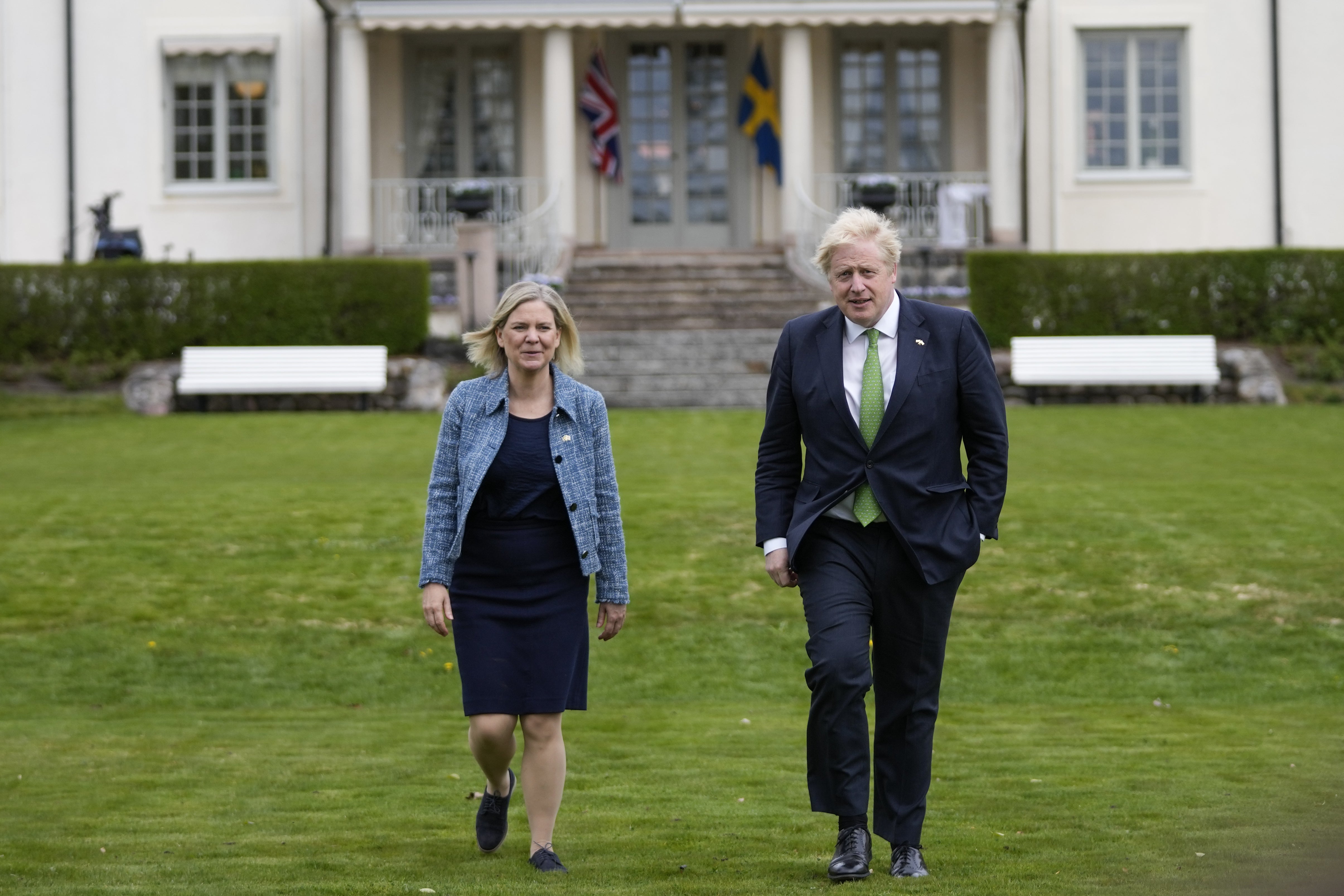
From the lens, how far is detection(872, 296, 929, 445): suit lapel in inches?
184

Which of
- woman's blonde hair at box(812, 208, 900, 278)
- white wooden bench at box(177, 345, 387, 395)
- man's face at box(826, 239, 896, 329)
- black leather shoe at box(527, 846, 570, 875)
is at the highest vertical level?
white wooden bench at box(177, 345, 387, 395)

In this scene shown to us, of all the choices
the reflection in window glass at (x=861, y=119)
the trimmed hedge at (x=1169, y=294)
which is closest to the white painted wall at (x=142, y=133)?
the reflection in window glass at (x=861, y=119)

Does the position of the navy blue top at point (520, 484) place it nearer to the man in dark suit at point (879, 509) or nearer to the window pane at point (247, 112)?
the man in dark suit at point (879, 509)

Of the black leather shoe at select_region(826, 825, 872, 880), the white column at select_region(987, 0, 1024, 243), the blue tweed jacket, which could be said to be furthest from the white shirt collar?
the white column at select_region(987, 0, 1024, 243)

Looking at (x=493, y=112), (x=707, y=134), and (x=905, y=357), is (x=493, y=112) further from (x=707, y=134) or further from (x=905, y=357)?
(x=905, y=357)

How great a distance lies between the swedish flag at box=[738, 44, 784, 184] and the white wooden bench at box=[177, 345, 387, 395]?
779cm

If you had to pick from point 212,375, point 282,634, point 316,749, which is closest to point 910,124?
point 212,375

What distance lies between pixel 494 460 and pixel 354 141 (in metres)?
18.7

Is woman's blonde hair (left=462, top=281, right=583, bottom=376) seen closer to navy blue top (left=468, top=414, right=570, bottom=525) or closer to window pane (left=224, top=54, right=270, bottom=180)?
navy blue top (left=468, top=414, right=570, bottom=525)

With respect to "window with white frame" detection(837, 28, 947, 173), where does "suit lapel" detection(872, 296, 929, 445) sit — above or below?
below

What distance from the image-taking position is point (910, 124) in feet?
80.6

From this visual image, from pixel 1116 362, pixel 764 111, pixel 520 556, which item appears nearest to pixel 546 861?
pixel 520 556

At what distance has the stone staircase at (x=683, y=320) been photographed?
1795 cm

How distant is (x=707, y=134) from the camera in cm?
2462
